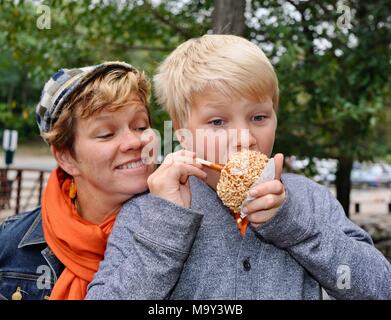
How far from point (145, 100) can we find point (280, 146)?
2.94 meters

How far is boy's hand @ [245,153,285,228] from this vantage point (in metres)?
1.24

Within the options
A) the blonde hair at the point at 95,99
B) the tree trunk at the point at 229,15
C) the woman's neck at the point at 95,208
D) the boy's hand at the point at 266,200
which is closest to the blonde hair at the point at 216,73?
the blonde hair at the point at 95,99

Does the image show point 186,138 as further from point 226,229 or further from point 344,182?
point 344,182

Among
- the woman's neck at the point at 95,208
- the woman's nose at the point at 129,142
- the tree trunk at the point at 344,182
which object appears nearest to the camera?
the woman's nose at the point at 129,142

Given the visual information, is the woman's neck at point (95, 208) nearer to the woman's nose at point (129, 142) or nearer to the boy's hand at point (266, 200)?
the woman's nose at point (129, 142)

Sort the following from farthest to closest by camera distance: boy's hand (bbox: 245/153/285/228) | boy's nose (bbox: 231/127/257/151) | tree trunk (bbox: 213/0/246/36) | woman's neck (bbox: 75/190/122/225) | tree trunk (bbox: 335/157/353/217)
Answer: tree trunk (bbox: 335/157/353/217)
tree trunk (bbox: 213/0/246/36)
woman's neck (bbox: 75/190/122/225)
boy's nose (bbox: 231/127/257/151)
boy's hand (bbox: 245/153/285/228)

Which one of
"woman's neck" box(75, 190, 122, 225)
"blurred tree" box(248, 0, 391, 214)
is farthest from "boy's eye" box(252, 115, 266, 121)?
"blurred tree" box(248, 0, 391, 214)

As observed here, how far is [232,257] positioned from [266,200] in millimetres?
229

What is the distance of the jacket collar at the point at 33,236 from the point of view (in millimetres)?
1618

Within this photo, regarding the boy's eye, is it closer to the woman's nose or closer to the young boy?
the young boy

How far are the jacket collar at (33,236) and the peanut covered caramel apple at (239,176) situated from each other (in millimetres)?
660
